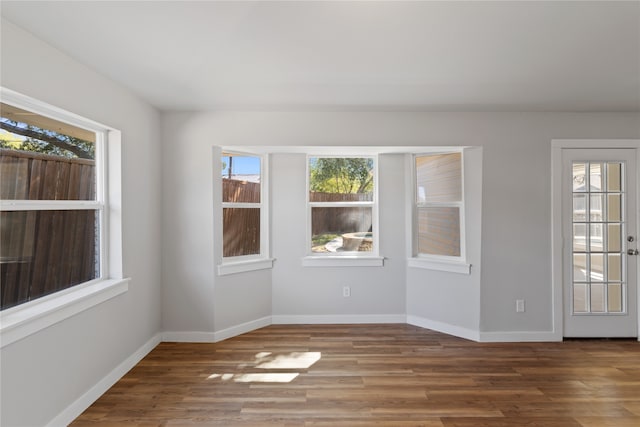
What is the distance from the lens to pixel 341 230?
4.44m

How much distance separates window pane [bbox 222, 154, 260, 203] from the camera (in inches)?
157

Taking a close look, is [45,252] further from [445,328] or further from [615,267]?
[615,267]

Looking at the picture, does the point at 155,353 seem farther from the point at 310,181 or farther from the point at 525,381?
the point at 525,381

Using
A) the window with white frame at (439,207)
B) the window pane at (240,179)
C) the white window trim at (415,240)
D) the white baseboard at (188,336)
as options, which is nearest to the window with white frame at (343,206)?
the white window trim at (415,240)

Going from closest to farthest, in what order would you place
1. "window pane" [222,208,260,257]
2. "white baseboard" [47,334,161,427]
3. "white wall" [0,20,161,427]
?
"white wall" [0,20,161,427]
"white baseboard" [47,334,161,427]
"window pane" [222,208,260,257]

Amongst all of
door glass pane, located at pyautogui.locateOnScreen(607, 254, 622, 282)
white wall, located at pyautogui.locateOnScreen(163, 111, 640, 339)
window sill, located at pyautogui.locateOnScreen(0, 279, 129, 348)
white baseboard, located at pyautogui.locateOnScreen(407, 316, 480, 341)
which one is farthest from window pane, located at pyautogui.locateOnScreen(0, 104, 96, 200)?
door glass pane, located at pyautogui.locateOnScreen(607, 254, 622, 282)

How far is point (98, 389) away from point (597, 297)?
4.73 metres

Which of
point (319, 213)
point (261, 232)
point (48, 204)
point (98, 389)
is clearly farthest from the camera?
point (319, 213)

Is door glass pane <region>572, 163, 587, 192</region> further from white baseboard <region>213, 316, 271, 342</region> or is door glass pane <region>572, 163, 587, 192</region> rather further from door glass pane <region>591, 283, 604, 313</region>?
white baseboard <region>213, 316, 271, 342</region>

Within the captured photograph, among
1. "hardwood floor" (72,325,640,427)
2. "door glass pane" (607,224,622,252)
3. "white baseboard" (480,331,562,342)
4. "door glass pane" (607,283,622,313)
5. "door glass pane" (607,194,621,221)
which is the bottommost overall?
"hardwood floor" (72,325,640,427)

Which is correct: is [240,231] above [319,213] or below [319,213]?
below

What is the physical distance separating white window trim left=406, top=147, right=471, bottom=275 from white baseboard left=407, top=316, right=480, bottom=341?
607 millimetres

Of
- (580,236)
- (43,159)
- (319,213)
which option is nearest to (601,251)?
(580,236)

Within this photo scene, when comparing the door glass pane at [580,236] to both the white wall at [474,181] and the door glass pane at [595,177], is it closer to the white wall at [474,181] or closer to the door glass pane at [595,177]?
the white wall at [474,181]
